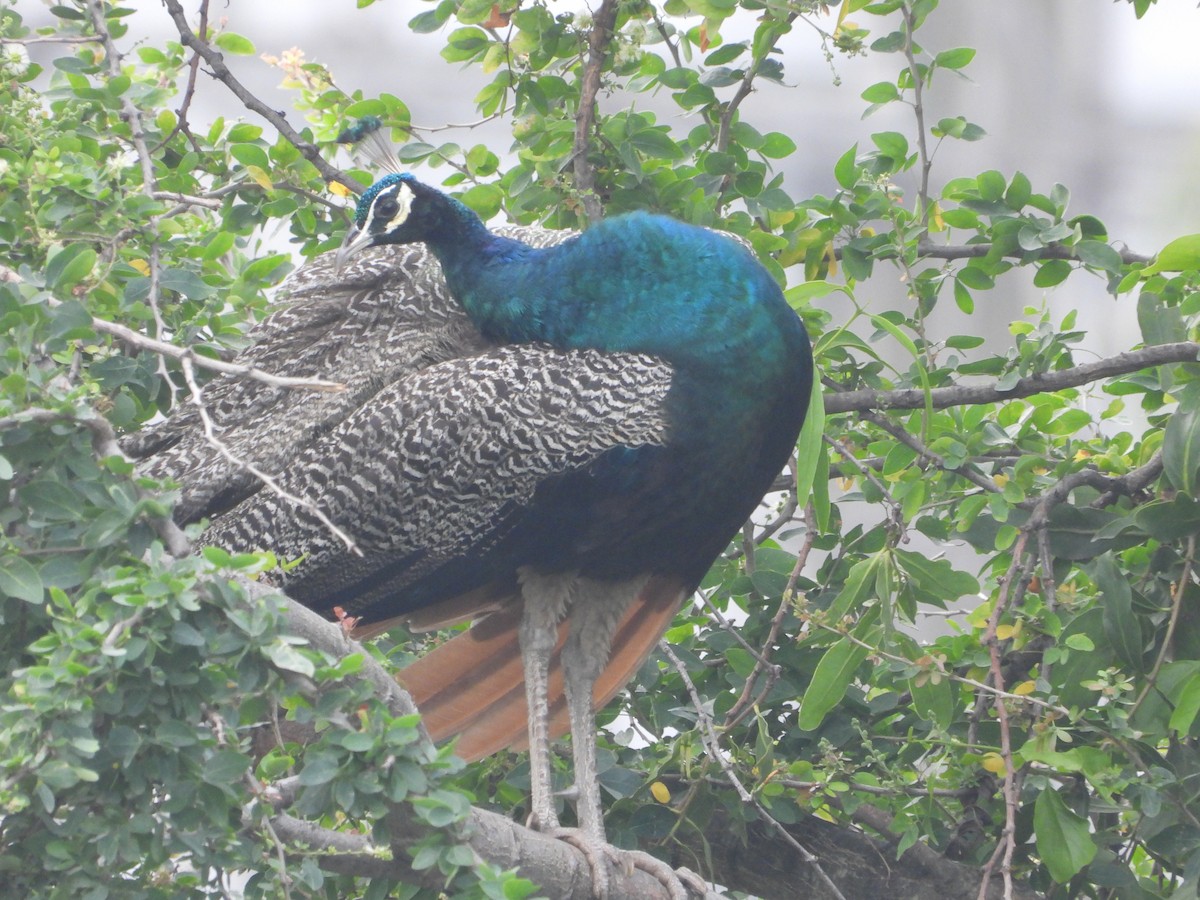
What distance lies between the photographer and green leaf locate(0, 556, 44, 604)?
5.21ft

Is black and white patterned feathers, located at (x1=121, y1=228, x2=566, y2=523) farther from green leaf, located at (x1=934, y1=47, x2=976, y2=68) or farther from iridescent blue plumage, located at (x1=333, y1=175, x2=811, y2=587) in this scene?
green leaf, located at (x1=934, y1=47, x2=976, y2=68)

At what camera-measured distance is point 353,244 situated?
2887 millimetres

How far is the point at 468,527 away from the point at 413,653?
30.5 inches

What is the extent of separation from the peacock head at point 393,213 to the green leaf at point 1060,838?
1.54 metres

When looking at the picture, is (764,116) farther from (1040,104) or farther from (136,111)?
(136,111)

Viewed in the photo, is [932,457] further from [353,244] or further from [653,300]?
[353,244]

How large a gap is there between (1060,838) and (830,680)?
440 millimetres

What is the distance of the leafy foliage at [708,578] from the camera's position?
5.33 ft

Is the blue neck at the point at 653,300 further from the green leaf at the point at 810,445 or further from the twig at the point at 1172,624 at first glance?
the twig at the point at 1172,624

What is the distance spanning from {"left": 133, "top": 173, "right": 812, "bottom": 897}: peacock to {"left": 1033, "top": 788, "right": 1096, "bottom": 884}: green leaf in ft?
2.44

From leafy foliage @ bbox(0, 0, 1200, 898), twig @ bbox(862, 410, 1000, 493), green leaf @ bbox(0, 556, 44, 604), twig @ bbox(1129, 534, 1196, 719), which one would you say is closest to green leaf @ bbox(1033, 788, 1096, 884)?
leafy foliage @ bbox(0, 0, 1200, 898)

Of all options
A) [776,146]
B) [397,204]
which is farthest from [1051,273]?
[397,204]

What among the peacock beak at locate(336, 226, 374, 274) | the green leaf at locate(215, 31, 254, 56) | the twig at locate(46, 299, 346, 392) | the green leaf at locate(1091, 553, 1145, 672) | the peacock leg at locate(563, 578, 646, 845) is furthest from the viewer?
the green leaf at locate(215, 31, 254, 56)

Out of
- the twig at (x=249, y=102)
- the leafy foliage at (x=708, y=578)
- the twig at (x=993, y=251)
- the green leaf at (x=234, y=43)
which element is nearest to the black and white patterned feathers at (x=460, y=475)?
the leafy foliage at (x=708, y=578)
